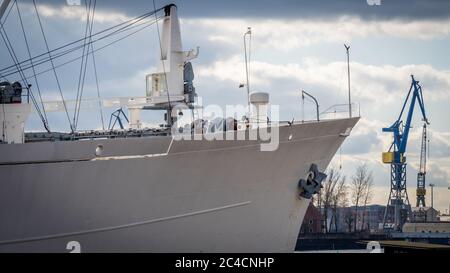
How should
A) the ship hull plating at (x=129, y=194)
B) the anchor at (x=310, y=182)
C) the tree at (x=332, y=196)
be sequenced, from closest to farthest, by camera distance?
the ship hull plating at (x=129, y=194)
the anchor at (x=310, y=182)
the tree at (x=332, y=196)

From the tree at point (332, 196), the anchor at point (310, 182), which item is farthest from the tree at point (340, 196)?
the anchor at point (310, 182)

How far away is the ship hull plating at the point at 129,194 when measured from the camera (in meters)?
35.4

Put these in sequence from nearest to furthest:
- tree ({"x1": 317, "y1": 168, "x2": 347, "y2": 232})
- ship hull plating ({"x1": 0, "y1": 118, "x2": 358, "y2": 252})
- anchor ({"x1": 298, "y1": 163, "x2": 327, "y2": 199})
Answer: ship hull plating ({"x1": 0, "y1": 118, "x2": 358, "y2": 252}) → anchor ({"x1": 298, "y1": 163, "x2": 327, "y2": 199}) → tree ({"x1": 317, "y1": 168, "x2": 347, "y2": 232})

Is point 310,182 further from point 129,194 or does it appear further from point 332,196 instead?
point 332,196

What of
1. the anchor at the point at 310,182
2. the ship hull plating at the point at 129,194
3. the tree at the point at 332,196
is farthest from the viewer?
the tree at the point at 332,196

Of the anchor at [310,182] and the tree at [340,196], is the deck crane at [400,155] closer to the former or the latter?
the tree at [340,196]

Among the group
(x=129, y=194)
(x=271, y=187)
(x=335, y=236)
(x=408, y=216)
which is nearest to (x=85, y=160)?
(x=129, y=194)

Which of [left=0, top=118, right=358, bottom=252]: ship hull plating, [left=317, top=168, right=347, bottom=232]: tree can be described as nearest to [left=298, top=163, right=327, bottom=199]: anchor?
[left=0, top=118, right=358, bottom=252]: ship hull plating

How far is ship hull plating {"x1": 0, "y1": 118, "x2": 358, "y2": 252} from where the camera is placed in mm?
35438

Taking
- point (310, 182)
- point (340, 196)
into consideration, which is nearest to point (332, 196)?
point (340, 196)

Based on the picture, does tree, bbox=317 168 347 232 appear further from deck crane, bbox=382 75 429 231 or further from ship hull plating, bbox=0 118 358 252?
ship hull plating, bbox=0 118 358 252

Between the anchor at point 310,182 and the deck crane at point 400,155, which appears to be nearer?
the anchor at point 310,182
